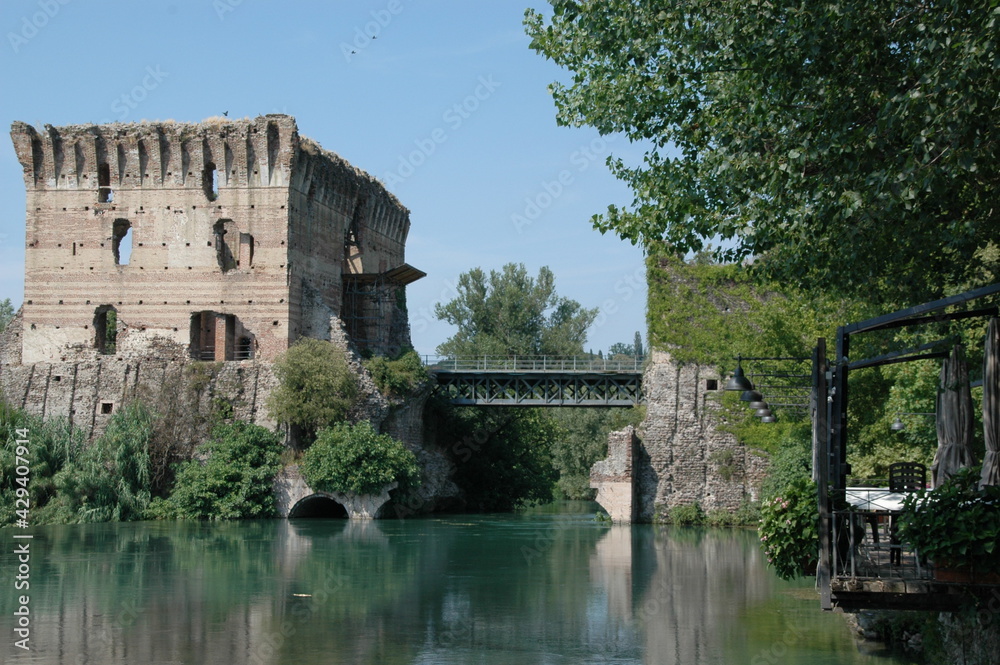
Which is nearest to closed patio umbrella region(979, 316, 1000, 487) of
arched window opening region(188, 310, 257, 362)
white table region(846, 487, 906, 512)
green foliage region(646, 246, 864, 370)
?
white table region(846, 487, 906, 512)

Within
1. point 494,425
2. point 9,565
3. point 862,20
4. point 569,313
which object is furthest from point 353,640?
point 569,313

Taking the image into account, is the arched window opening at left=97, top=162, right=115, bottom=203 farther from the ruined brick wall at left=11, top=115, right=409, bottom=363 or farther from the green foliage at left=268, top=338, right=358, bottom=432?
the green foliage at left=268, top=338, right=358, bottom=432

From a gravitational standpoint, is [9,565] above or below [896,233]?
below

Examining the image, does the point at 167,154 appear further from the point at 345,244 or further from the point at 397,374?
the point at 397,374

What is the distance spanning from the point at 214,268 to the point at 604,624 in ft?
84.3

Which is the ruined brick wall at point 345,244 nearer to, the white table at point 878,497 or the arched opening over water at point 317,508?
the arched opening over water at point 317,508

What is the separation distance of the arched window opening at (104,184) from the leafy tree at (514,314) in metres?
25.5

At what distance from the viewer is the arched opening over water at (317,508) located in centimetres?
3566

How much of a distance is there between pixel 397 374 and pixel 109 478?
30.0ft

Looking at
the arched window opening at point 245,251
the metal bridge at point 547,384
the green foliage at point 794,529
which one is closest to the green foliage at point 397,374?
the metal bridge at point 547,384

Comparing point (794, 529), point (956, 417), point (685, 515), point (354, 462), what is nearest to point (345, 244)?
point (354, 462)

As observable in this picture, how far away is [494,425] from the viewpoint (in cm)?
4447

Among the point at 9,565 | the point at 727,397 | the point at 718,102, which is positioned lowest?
the point at 9,565

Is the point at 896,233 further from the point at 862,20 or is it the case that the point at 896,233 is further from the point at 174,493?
the point at 174,493
